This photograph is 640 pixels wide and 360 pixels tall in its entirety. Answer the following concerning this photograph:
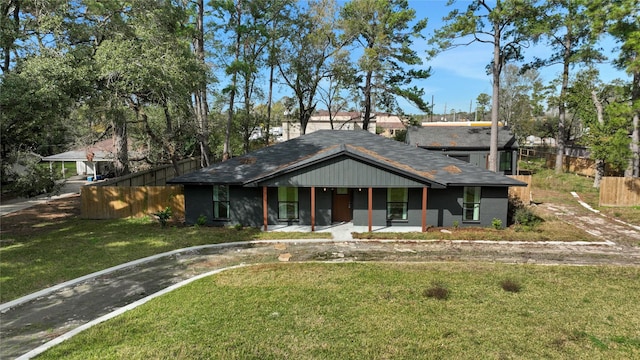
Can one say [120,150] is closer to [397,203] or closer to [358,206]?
[358,206]

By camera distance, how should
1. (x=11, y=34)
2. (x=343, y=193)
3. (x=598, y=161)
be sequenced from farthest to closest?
(x=598, y=161) → (x=343, y=193) → (x=11, y=34)

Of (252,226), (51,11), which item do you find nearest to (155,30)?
(51,11)

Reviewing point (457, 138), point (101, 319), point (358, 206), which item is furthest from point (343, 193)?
point (457, 138)

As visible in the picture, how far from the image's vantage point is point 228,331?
8109 millimetres

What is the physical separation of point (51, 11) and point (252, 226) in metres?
14.1

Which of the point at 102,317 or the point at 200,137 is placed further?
the point at 200,137

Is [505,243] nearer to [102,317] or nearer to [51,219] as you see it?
[102,317]

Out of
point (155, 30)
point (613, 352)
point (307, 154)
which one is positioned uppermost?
point (155, 30)

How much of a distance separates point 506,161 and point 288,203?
71.9ft

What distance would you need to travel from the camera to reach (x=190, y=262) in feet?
42.7

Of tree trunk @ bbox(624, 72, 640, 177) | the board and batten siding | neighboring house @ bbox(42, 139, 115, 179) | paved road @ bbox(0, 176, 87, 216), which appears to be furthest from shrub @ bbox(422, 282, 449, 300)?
neighboring house @ bbox(42, 139, 115, 179)

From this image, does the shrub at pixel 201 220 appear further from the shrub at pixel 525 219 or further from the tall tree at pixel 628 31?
the tall tree at pixel 628 31

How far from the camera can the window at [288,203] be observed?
18.2 metres

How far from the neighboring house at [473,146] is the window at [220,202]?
60.5 feet
